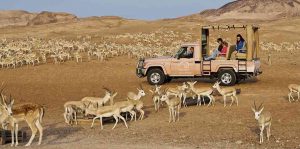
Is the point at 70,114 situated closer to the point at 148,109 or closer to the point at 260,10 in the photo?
the point at 148,109

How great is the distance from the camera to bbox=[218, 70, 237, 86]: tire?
2667 centimetres

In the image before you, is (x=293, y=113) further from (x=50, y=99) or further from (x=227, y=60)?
(x=50, y=99)

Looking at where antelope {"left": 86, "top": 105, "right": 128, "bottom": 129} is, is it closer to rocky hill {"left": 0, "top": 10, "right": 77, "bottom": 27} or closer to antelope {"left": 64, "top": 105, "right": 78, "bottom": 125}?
antelope {"left": 64, "top": 105, "right": 78, "bottom": 125}

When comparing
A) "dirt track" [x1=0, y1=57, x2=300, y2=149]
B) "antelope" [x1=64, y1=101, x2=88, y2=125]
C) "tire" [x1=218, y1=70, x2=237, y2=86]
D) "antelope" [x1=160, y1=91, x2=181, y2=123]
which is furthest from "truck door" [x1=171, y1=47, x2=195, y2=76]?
"antelope" [x1=64, y1=101, x2=88, y2=125]

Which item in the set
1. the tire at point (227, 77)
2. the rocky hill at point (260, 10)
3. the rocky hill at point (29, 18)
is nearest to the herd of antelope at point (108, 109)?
the tire at point (227, 77)

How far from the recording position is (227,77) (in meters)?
26.8

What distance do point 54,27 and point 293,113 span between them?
66034 millimetres

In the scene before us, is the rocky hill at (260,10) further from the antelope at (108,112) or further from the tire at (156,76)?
the antelope at (108,112)

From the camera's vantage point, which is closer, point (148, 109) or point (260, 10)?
point (148, 109)

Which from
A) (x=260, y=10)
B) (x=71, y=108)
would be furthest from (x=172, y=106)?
(x=260, y=10)

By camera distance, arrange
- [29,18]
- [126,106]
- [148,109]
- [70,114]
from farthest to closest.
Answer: [29,18]
[148,109]
[70,114]
[126,106]

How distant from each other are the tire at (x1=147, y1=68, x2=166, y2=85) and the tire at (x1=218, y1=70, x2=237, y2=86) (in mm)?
2772

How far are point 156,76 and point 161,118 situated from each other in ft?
27.6

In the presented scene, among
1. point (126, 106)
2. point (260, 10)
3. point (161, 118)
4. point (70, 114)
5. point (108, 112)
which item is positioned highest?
point (260, 10)
